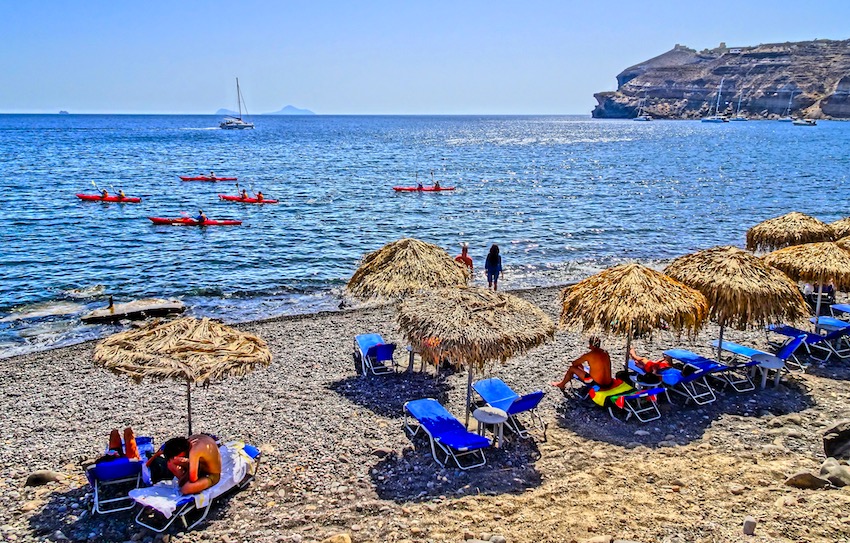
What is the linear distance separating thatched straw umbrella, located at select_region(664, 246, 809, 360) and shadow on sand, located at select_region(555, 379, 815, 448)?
4.54 feet

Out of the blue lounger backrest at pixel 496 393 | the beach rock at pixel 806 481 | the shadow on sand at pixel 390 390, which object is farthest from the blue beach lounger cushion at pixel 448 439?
the beach rock at pixel 806 481

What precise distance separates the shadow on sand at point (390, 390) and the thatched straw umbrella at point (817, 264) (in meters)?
7.92

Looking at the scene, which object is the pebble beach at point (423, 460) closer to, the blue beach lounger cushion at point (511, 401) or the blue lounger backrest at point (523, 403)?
the blue beach lounger cushion at point (511, 401)

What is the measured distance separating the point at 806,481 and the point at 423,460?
16.7ft

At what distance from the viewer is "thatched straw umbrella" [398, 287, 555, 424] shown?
898 cm

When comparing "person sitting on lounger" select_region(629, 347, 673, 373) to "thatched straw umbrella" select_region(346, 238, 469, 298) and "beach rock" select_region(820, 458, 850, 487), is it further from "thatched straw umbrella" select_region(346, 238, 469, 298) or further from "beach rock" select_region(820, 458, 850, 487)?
"thatched straw umbrella" select_region(346, 238, 469, 298)

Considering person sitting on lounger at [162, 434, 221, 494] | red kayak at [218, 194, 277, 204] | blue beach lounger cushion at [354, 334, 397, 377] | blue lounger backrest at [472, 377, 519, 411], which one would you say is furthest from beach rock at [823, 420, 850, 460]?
red kayak at [218, 194, 277, 204]

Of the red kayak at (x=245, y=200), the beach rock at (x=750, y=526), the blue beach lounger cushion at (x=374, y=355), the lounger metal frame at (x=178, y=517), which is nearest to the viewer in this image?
the beach rock at (x=750, y=526)

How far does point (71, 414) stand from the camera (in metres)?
11.1

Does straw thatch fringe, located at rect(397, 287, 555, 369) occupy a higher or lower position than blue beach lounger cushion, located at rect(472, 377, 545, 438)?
higher

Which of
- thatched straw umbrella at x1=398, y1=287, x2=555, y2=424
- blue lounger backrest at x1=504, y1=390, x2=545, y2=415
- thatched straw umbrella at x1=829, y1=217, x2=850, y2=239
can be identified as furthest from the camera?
thatched straw umbrella at x1=829, y1=217, x2=850, y2=239

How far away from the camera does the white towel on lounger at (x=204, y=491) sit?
7.46 m

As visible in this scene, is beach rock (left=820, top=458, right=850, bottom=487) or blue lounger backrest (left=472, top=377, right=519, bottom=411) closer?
beach rock (left=820, top=458, right=850, bottom=487)

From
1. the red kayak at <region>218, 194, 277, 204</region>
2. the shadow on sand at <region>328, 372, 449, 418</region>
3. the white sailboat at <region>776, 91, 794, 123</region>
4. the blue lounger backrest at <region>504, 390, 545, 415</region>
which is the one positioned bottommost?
the shadow on sand at <region>328, 372, 449, 418</region>
